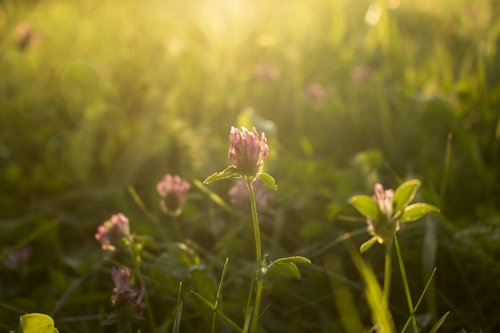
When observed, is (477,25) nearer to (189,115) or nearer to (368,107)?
(368,107)

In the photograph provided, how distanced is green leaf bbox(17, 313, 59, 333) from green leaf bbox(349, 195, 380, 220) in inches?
26.3

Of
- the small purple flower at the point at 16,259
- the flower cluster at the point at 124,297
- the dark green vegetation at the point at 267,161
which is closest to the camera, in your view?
the flower cluster at the point at 124,297

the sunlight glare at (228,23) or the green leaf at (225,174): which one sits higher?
the sunlight glare at (228,23)

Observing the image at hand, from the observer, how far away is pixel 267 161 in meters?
2.08

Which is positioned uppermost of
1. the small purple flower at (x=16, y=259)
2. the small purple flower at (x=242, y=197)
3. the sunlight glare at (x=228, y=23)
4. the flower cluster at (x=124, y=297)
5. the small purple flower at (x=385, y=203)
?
the sunlight glare at (x=228, y=23)

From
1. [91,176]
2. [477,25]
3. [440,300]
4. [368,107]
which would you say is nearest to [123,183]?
[91,176]

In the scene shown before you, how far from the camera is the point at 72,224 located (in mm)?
2215

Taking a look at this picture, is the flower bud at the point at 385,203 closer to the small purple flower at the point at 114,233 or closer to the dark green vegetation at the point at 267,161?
the dark green vegetation at the point at 267,161

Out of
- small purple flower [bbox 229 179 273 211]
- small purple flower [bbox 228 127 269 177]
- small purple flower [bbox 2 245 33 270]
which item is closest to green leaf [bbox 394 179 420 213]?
small purple flower [bbox 228 127 269 177]

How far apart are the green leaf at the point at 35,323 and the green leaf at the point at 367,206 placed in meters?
0.67

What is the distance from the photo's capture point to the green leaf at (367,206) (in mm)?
1087

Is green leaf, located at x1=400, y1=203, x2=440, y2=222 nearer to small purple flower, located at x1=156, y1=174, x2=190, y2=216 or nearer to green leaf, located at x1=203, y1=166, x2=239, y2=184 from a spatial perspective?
green leaf, located at x1=203, y1=166, x2=239, y2=184

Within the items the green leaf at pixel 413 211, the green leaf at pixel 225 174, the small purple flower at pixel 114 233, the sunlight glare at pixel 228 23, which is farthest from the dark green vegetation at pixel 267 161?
the green leaf at pixel 225 174

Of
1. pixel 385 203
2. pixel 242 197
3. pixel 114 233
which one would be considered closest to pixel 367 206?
pixel 385 203
